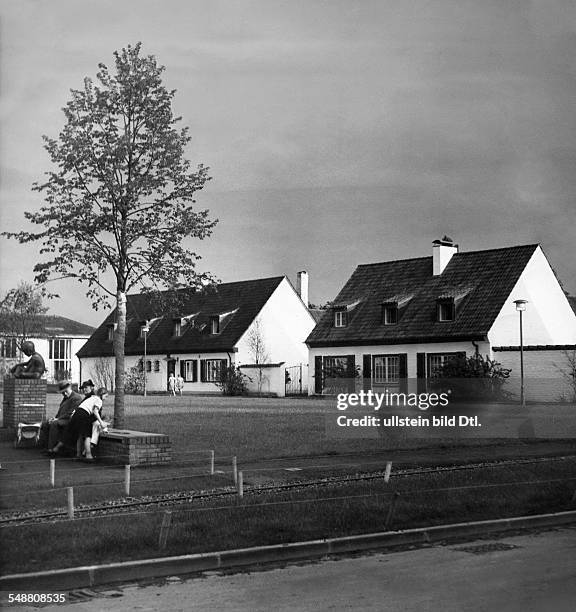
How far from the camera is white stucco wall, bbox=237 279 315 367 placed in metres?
43.7

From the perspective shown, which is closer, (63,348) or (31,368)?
(31,368)

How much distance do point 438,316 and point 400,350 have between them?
2002 millimetres

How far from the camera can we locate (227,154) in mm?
13359

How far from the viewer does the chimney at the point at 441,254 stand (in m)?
35.9

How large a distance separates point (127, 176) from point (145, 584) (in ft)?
33.4

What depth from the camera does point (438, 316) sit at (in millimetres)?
34156

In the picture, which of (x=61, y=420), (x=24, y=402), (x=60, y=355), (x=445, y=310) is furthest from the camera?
(x=60, y=355)

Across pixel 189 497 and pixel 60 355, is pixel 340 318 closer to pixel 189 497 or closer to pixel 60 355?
pixel 60 355

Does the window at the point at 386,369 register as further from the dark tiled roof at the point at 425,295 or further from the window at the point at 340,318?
the window at the point at 340,318

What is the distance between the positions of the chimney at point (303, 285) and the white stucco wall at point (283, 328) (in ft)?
9.27

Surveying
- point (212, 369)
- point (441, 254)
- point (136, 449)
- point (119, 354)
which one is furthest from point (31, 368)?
point (212, 369)

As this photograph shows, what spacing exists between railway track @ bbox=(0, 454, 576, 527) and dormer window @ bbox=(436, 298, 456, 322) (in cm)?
2081

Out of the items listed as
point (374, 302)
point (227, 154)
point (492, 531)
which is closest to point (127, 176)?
point (227, 154)

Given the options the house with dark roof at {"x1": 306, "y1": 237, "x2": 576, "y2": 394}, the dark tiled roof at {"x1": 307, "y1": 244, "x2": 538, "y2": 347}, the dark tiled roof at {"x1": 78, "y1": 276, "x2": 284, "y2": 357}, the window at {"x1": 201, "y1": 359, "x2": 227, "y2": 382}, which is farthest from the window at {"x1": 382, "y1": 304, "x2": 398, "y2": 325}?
the window at {"x1": 201, "y1": 359, "x2": 227, "y2": 382}
